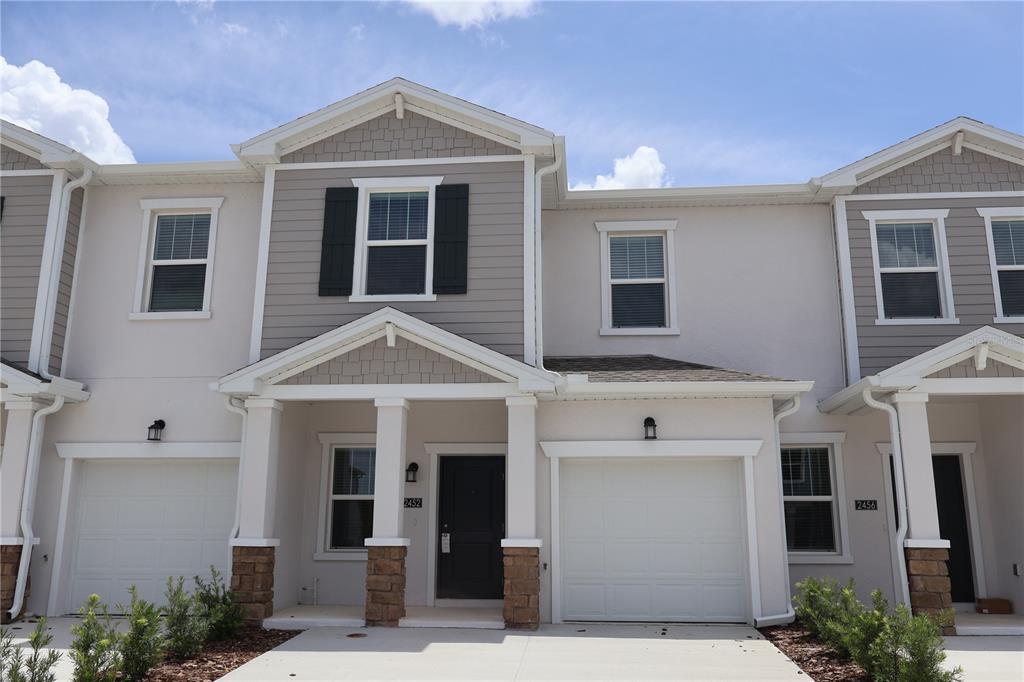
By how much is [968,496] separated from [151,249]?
1196cm

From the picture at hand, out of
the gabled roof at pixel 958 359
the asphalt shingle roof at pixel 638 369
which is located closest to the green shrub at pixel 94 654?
the asphalt shingle roof at pixel 638 369

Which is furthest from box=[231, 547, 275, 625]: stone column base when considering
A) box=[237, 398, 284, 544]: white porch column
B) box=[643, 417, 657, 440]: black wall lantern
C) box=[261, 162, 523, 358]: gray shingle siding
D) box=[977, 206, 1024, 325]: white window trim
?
box=[977, 206, 1024, 325]: white window trim

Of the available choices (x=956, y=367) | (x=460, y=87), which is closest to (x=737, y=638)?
(x=956, y=367)

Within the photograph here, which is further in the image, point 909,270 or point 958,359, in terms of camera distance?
point 909,270

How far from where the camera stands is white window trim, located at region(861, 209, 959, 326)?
1148cm

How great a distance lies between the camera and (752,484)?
9969 mm

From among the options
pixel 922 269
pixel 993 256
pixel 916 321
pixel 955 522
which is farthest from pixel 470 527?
pixel 993 256

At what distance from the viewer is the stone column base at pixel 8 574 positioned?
10094 millimetres

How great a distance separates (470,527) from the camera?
11.2 meters

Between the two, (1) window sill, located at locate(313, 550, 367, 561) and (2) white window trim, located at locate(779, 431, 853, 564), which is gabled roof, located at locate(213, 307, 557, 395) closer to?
(1) window sill, located at locate(313, 550, 367, 561)

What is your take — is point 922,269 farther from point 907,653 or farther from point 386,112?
point 386,112

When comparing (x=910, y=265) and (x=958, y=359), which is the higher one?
(x=910, y=265)

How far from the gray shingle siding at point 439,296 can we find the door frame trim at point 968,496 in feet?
17.8

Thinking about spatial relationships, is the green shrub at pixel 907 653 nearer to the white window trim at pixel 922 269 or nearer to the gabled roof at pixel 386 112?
the white window trim at pixel 922 269
